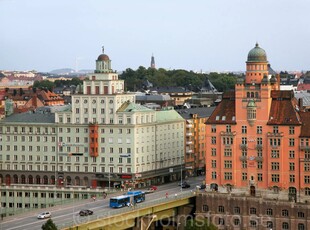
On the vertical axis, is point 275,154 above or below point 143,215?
above

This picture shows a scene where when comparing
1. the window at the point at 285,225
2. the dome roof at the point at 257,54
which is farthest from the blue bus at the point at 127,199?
the dome roof at the point at 257,54

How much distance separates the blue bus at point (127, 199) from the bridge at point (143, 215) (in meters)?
1.49

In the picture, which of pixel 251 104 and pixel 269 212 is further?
pixel 251 104

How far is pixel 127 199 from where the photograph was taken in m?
125

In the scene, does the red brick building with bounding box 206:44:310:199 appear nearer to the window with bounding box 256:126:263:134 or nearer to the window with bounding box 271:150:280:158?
the window with bounding box 271:150:280:158

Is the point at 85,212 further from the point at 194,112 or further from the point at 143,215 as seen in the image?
the point at 194,112

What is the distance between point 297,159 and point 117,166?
31235mm

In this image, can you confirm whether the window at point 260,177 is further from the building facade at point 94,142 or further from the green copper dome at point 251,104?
the building facade at point 94,142

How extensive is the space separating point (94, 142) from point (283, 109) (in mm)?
32650

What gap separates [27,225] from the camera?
110 m

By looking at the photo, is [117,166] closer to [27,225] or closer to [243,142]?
[243,142]

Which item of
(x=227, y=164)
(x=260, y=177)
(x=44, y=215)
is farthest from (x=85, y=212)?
(x=260, y=177)


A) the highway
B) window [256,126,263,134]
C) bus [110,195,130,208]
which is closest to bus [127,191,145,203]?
the highway

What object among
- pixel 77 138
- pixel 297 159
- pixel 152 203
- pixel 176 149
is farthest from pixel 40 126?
pixel 297 159
